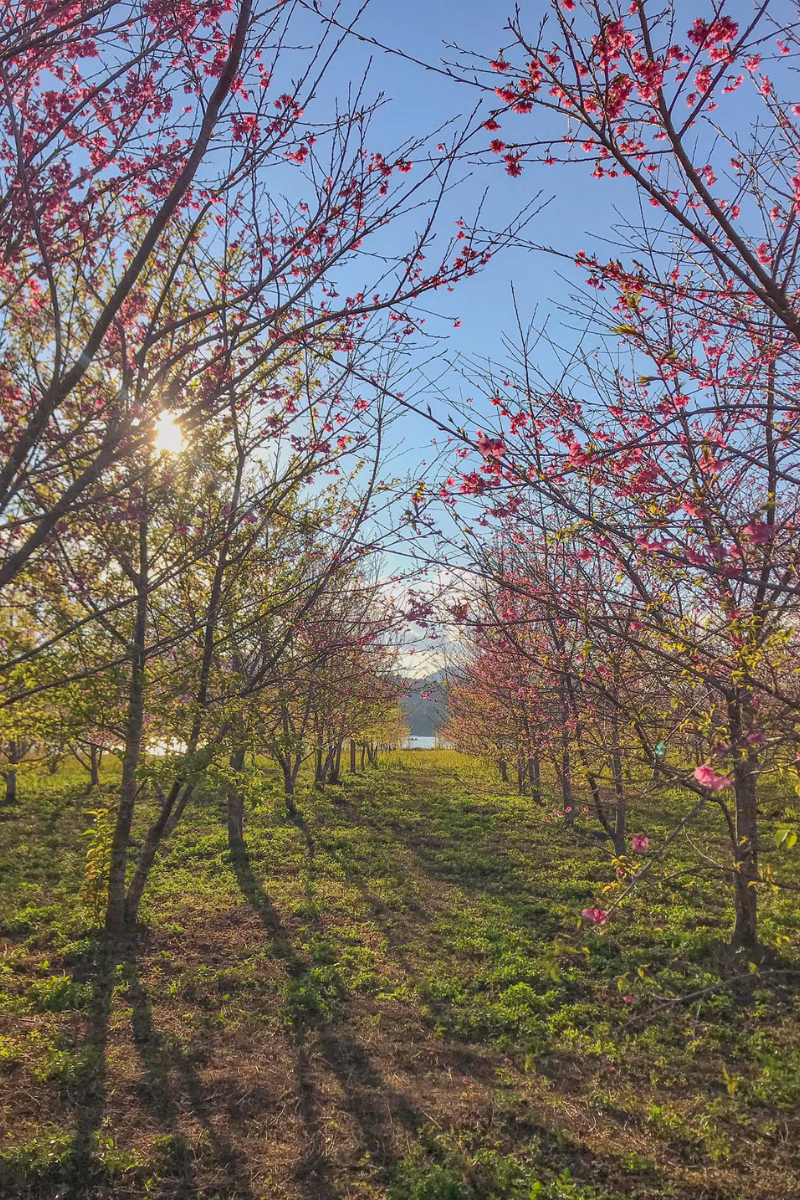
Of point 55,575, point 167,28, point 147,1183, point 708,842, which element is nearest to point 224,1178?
point 147,1183

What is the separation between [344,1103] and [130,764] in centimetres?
382

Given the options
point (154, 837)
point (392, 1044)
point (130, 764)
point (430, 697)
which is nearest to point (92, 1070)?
point (154, 837)

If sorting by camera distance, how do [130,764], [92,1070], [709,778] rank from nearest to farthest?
[709,778]
[92,1070]
[130,764]

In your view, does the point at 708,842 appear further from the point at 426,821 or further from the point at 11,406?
the point at 11,406

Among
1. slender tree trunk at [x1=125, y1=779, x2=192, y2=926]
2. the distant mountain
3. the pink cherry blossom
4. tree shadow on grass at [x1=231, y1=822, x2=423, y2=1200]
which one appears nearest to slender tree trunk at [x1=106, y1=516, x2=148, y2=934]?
slender tree trunk at [x1=125, y1=779, x2=192, y2=926]

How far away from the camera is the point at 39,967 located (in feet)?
21.5

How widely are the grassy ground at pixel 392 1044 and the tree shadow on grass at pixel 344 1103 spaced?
18 millimetres

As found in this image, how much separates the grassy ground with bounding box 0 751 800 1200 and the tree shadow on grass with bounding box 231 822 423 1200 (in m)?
0.02

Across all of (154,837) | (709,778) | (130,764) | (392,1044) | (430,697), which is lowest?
(392,1044)

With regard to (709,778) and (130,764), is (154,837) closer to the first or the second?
(130,764)

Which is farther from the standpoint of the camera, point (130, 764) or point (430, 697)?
point (430, 697)

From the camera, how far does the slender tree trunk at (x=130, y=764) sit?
6.10 m

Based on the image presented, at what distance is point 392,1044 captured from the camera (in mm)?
5539

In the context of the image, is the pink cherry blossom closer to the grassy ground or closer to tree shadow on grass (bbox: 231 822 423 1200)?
the grassy ground
